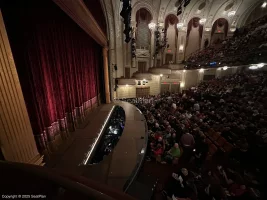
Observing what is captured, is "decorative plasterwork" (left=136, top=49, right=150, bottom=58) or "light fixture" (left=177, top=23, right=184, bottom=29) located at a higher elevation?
"light fixture" (left=177, top=23, right=184, bottom=29)

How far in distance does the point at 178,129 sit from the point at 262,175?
2.29 meters

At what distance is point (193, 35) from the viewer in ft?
44.5

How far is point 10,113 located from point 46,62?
1500mm

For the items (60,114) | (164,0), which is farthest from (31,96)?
(164,0)

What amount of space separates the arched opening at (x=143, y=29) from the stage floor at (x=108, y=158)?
10.4 m

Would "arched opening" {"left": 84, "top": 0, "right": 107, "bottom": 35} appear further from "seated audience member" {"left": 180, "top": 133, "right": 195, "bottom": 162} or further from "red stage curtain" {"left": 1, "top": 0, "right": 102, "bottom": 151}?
"seated audience member" {"left": 180, "top": 133, "right": 195, "bottom": 162}

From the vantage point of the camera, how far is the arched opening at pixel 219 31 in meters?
13.6

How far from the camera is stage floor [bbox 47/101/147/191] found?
2.04 meters

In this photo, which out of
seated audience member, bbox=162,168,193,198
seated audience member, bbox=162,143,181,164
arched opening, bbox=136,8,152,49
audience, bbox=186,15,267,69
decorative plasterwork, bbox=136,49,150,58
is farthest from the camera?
decorative plasterwork, bbox=136,49,150,58

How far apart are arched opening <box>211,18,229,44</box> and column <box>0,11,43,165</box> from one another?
58.8 ft

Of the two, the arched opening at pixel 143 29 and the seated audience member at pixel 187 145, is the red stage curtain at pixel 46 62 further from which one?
the arched opening at pixel 143 29

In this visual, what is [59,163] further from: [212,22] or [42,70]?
[212,22]

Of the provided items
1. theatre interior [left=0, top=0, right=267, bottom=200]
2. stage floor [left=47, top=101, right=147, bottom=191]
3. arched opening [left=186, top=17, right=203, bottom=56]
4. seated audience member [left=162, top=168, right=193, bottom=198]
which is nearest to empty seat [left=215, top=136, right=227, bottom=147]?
theatre interior [left=0, top=0, right=267, bottom=200]

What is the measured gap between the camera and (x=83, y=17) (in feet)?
9.19
